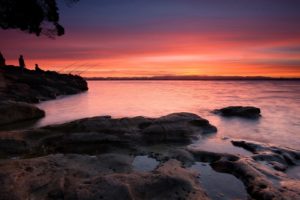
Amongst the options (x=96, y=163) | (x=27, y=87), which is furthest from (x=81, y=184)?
(x=27, y=87)

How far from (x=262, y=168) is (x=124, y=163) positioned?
435 cm

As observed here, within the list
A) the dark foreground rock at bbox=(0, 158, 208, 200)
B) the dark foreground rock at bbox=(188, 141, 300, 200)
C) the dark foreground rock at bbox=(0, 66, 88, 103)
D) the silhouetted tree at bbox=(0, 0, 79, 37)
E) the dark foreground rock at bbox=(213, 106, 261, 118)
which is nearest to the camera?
the dark foreground rock at bbox=(0, 158, 208, 200)

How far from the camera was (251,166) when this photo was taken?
8.56 metres

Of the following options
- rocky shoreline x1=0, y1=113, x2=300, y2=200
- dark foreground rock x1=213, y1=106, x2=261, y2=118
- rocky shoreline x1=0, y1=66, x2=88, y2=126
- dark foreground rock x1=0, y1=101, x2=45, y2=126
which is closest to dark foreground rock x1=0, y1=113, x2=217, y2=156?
rocky shoreline x1=0, y1=113, x2=300, y2=200

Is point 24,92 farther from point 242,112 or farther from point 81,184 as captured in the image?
point 81,184

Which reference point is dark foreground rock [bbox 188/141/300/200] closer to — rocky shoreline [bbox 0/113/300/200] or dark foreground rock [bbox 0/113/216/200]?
Result: rocky shoreline [bbox 0/113/300/200]

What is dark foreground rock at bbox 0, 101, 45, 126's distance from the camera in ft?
54.7

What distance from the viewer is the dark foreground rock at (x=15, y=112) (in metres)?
16.7

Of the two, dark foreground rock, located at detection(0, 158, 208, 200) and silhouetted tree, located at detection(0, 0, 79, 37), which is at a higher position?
silhouetted tree, located at detection(0, 0, 79, 37)

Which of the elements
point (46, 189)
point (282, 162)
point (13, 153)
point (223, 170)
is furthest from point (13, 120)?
point (282, 162)

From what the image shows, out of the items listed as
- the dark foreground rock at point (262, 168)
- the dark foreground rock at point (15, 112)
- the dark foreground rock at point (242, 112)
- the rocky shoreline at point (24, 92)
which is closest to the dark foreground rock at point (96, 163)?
the dark foreground rock at point (262, 168)

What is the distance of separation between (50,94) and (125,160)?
33054 millimetres

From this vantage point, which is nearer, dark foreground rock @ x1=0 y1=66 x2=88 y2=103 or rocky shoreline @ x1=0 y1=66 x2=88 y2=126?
rocky shoreline @ x1=0 y1=66 x2=88 y2=126

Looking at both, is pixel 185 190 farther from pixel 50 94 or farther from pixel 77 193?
pixel 50 94
